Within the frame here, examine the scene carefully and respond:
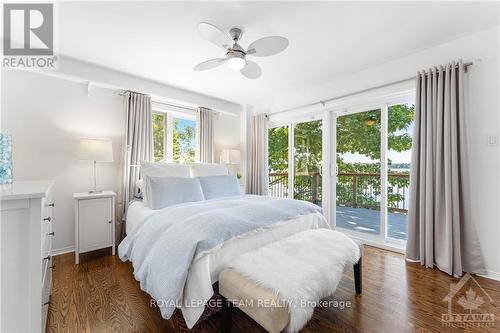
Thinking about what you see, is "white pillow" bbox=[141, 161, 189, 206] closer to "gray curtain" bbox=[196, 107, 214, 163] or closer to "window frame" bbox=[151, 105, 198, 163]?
"window frame" bbox=[151, 105, 198, 163]

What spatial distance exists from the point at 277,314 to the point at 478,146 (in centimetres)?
275

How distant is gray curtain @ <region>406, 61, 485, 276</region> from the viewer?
2.32 metres

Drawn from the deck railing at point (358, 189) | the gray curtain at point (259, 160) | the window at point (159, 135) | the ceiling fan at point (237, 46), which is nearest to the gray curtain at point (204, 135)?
the window at point (159, 135)

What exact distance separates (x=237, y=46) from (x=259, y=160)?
105 inches

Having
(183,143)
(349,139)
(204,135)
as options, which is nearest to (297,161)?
(349,139)

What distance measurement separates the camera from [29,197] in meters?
1.13

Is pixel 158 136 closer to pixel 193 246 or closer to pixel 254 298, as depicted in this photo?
pixel 193 246

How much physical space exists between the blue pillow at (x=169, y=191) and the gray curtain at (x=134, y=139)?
80 cm

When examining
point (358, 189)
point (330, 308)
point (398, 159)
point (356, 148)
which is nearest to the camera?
point (330, 308)

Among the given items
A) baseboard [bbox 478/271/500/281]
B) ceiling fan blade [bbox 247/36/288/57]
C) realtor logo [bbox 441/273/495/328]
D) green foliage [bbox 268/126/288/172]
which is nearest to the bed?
realtor logo [bbox 441/273/495/328]

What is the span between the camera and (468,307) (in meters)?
1.82

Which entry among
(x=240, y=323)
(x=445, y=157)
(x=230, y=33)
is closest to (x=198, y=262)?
(x=240, y=323)

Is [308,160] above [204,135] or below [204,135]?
below

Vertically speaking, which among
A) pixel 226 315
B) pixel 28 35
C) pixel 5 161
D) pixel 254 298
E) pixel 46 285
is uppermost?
pixel 28 35
